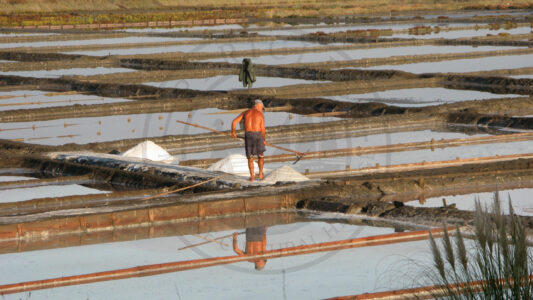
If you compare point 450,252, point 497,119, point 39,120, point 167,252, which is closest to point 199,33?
point 39,120

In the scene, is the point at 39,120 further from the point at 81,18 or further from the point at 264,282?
the point at 81,18

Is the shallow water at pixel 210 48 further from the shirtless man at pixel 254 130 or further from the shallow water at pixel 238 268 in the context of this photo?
the shallow water at pixel 238 268

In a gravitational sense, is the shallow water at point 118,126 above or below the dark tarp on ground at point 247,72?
below

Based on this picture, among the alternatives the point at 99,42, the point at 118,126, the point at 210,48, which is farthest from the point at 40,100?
the point at 99,42

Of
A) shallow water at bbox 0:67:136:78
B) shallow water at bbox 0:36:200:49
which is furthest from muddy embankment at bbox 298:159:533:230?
shallow water at bbox 0:36:200:49

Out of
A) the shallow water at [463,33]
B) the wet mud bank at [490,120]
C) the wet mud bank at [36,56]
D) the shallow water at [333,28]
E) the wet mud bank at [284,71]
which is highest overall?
the shallow water at [333,28]

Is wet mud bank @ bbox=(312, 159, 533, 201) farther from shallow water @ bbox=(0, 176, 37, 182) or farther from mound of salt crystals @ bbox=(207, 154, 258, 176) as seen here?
shallow water @ bbox=(0, 176, 37, 182)

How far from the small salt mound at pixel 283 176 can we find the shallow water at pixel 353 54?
17.6 meters

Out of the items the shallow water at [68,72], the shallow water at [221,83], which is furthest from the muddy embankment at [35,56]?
the shallow water at [221,83]

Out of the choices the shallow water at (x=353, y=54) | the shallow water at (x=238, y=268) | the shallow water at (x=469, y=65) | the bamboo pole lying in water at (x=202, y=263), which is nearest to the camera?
the shallow water at (x=238, y=268)

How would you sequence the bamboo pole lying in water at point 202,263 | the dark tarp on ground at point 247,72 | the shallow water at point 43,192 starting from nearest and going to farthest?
the bamboo pole lying in water at point 202,263, the shallow water at point 43,192, the dark tarp on ground at point 247,72

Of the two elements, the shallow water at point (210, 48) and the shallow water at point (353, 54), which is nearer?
the shallow water at point (353, 54)

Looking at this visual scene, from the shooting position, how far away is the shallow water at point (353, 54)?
28797 millimetres

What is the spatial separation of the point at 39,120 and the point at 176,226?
9.41 metres
